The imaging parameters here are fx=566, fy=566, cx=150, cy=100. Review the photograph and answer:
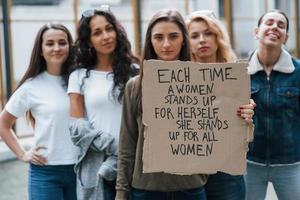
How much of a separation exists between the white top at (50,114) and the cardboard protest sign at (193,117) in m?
0.77

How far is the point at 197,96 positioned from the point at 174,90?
11 centimetres

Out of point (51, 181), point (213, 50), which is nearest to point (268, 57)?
point (213, 50)

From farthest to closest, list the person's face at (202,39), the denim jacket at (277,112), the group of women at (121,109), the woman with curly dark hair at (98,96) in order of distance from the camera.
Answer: the denim jacket at (277,112) < the person's face at (202,39) < the woman with curly dark hair at (98,96) < the group of women at (121,109)

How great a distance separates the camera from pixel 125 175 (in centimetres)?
278

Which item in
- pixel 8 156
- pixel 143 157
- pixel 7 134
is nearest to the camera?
pixel 143 157

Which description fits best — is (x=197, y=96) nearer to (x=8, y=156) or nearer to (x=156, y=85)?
(x=156, y=85)

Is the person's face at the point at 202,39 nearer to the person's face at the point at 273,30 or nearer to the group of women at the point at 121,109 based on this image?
the group of women at the point at 121,109

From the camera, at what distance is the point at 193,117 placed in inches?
106

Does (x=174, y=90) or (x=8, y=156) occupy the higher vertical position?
(x=174, y=90)

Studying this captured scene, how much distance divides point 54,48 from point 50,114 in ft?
1.29

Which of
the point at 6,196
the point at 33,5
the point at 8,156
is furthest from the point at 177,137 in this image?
the point at 33,5

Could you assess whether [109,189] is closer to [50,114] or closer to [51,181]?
[51,181]

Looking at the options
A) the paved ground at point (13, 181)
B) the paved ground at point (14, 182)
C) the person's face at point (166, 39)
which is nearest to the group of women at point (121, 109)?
the person's face at point (166, 39)

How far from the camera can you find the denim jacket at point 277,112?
337 centimetres
